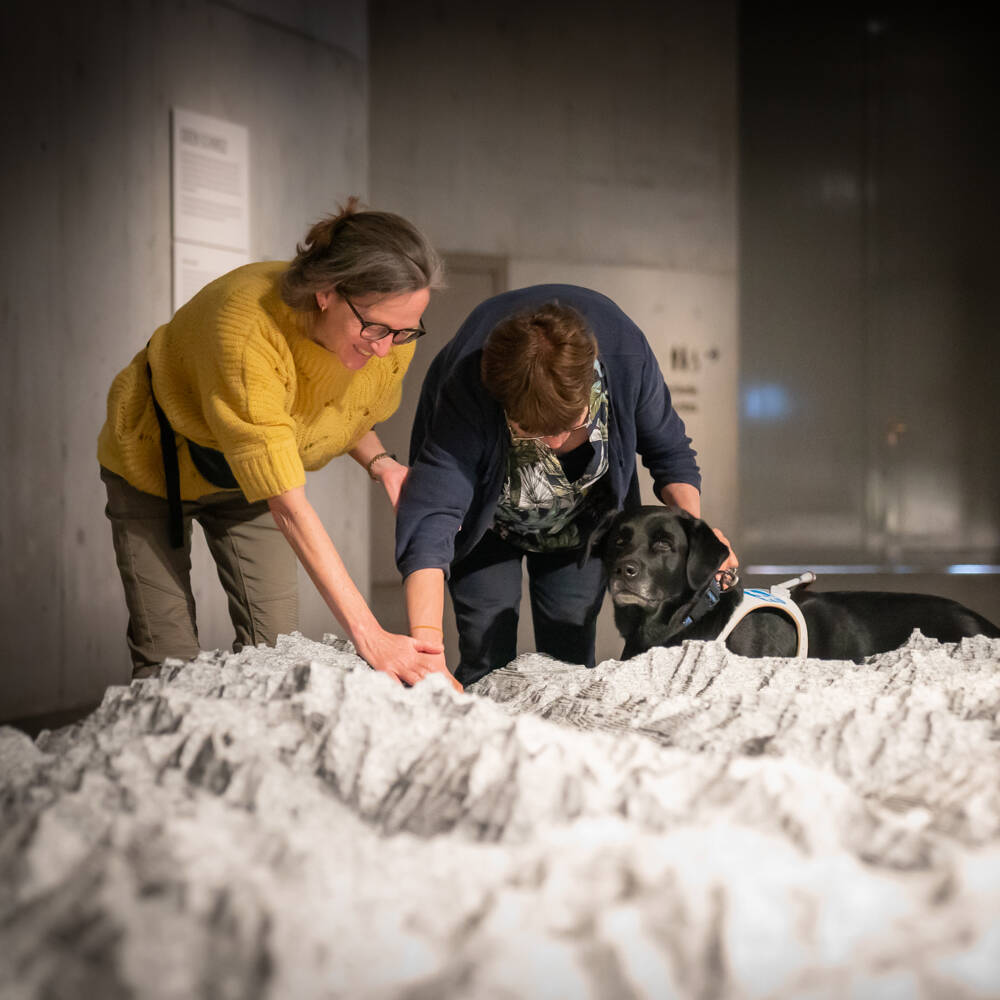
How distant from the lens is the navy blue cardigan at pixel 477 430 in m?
1.63

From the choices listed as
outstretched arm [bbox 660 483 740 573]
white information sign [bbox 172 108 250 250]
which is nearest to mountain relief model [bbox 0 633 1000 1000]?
outstretched arm [bbox 660 483 740 573]

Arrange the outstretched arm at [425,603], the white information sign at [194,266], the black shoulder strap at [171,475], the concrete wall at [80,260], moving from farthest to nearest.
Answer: the white information sign at [194,266], the concrete wall at [80,260], the black shoulder strap at [171,475], the outstretched arm at [425,603]

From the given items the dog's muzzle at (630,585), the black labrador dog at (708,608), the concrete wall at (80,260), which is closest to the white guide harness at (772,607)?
the black labrador dog at (708,608)

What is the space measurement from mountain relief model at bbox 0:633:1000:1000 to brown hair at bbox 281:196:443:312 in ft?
1.97

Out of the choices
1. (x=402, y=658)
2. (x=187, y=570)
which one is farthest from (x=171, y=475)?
(x=402, y=658)

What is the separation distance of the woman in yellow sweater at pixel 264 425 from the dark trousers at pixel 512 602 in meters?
0.25

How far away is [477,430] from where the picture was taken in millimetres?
1646

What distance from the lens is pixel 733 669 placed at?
1.48 meters

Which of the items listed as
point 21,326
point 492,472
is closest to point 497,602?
point 492,472

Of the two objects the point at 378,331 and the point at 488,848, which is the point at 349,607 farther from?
the point at 488,848

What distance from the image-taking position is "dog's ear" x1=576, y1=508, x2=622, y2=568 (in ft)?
6.15

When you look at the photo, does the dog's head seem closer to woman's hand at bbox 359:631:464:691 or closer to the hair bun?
woman's hand at bbox 359:631:464:691

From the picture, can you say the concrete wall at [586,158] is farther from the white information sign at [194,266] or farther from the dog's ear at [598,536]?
the dog's ear at [598,536]

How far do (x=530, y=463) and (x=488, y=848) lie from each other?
1.02m
